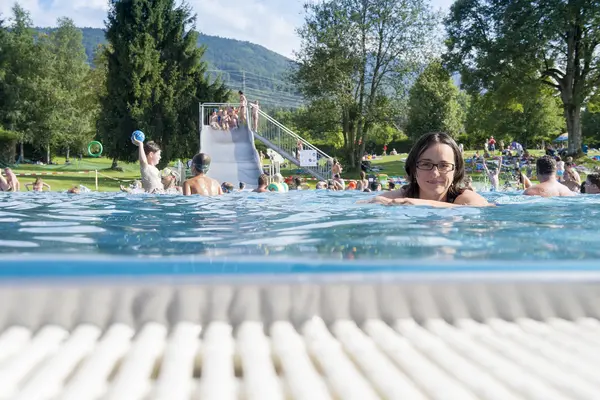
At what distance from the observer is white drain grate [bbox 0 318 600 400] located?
1.44 m

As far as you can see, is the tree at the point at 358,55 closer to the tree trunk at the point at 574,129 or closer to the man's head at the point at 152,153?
the tree trunk at the point at 574,129

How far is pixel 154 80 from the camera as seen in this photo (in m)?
26.3

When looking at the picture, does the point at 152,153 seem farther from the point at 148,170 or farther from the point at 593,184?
the point at 593,184

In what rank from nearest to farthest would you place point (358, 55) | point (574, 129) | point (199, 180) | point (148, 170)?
1. point (199, 180)
2. point (148, 170)
3. point (574, 129)
4. point (358, 55)

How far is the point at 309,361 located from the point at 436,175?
292 cm

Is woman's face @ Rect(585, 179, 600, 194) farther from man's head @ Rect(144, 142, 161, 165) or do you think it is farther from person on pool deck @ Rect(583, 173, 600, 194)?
man's head @ Rect(144, 142, 161, 165)

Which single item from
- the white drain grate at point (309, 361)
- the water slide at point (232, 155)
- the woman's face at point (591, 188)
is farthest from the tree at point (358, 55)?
the white drain grate at point (309, 361)

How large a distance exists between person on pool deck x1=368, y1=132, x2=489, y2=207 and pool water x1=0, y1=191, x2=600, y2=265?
137 millimetres

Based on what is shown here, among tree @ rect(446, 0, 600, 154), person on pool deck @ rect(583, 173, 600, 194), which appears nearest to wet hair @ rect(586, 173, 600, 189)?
person on pool deck @ rect(583, 173, 600, 194)

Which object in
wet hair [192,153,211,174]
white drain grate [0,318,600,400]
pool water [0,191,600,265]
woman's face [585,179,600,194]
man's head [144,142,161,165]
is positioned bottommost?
white drain grate [0,318,600,400]

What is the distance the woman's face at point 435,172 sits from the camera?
13.4 feet

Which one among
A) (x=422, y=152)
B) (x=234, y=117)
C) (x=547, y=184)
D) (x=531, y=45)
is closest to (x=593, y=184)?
(x=547, y=184)

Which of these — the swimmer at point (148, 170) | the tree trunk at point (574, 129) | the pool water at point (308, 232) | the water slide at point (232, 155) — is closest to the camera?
the pool water at point (308, 232)

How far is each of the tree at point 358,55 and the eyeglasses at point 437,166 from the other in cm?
2498
